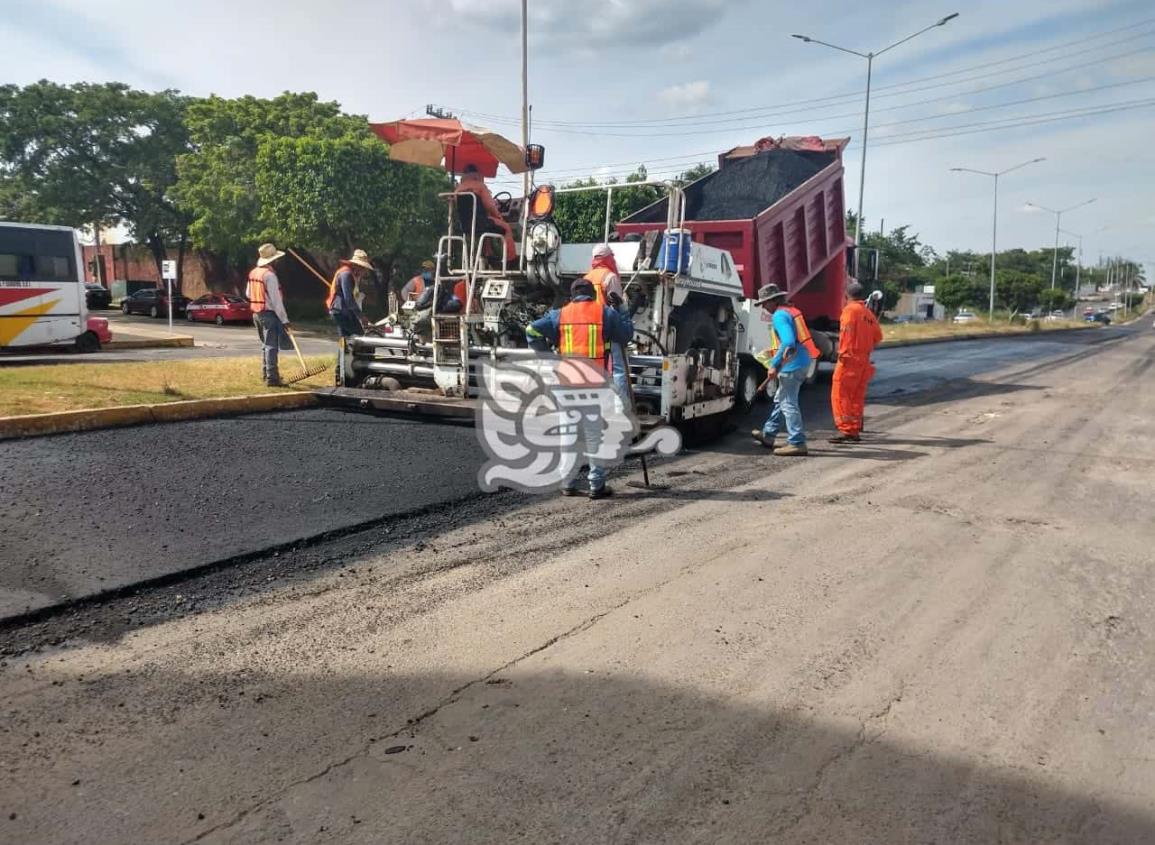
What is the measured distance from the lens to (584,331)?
255 inches

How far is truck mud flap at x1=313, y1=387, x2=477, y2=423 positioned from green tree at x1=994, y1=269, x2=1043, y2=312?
64.3 meters

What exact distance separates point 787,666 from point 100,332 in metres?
16.8

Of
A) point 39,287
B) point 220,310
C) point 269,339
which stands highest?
point 39,287

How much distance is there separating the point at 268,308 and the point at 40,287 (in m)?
8.10

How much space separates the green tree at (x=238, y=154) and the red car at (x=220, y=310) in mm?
1980

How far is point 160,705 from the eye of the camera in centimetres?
313

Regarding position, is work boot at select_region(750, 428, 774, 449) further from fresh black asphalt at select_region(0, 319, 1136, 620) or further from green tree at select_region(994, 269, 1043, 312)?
green tree at select_region(994, 269, 1043, 312)

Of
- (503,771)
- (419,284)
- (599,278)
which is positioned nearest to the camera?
(503,771)

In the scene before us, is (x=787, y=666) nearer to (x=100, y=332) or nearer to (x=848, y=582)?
(x=848, y=582)

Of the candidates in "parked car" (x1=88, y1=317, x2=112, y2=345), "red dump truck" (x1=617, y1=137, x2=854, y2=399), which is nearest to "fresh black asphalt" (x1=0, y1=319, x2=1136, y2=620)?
"red dump truck" (x1=617, y1=137, x2=854, y2=399)

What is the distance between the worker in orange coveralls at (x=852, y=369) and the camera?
8578 millimetres

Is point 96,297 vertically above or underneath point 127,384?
above

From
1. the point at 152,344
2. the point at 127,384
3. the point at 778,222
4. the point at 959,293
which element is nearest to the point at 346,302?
the point at 127,384

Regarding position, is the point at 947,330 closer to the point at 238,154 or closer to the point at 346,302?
the point at 238,154
